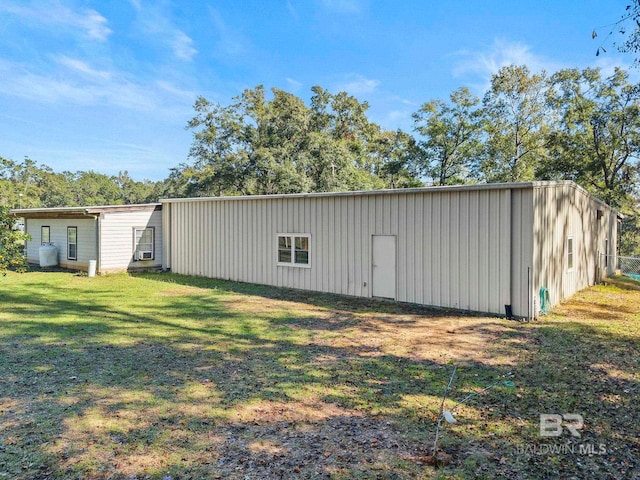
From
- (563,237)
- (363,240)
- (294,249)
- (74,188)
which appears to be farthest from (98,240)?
(74,188)

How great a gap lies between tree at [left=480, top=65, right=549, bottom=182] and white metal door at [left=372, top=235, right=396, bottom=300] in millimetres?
19007

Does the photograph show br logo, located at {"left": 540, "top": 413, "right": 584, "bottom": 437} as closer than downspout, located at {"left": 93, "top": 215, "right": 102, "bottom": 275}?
Yes

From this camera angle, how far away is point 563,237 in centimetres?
1059

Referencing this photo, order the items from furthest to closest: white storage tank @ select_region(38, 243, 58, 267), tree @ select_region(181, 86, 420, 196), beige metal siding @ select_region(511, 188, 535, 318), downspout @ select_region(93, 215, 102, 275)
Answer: tree @ select_region(181, 86, 420, 196), white storage tank @ select_region(38, 243, 58, 267), downspout @ select_region(93, 215, 102, 275), beige metal siding @ select_region(511, 188, 535, 318)

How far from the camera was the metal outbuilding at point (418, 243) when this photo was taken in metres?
8.58

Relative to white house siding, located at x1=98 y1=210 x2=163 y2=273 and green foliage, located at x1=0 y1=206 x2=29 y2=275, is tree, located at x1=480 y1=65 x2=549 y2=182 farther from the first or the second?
green foliage, located at x1=0 y1=206 x2=29 y2=275

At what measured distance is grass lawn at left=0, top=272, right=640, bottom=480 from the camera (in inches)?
125

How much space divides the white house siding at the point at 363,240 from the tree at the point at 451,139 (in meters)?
18.0

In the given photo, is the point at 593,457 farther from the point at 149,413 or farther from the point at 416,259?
the point at 416,259

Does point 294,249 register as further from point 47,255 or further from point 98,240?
point 47,255

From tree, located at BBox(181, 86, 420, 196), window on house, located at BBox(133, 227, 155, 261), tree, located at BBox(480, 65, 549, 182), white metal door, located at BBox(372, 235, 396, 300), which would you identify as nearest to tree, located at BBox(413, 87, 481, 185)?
tree, located at BBox(480, 65, 549, 182)

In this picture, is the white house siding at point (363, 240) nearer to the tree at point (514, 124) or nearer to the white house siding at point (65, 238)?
the white house siding at point (65, 238)

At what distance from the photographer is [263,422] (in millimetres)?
3857

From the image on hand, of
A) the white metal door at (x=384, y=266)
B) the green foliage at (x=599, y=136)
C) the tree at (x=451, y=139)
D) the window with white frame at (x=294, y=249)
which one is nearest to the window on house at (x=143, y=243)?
the window with white frame at (x=294, y=249)
